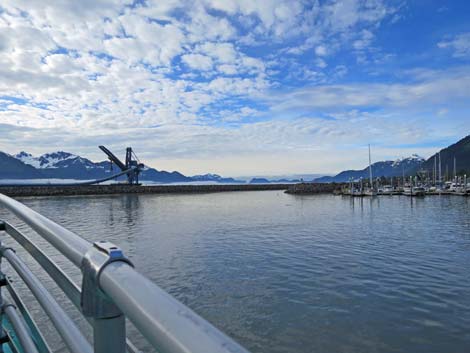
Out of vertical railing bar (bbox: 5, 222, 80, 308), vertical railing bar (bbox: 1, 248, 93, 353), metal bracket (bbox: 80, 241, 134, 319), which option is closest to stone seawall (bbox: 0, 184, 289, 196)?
vertical railing bar (bbox: 1, 248, 93, 353)

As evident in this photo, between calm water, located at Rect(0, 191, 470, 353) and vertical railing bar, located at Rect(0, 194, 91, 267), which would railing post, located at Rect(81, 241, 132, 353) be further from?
calm water, located at Rect(0, 191, 470, 353)

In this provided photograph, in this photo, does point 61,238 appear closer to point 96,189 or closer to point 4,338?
point 4,338

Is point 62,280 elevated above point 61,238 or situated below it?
below

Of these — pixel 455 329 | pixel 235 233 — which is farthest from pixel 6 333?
pixel 235 233

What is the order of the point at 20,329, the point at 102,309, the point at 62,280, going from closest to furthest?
the point at 102,309 → the point at 62,280 → the point at 20,329

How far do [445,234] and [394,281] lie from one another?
1161 cm

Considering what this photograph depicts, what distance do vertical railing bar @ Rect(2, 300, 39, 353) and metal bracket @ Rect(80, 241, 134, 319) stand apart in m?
1.01

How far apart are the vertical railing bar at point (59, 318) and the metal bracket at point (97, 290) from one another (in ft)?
0.90

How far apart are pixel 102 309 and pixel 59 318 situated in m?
0.57

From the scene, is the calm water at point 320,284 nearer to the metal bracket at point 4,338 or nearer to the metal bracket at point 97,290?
the metal bracket at point 4,338

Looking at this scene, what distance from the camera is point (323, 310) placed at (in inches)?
335

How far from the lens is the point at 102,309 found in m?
0.85

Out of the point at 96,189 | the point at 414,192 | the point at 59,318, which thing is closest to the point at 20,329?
the point at 59,318

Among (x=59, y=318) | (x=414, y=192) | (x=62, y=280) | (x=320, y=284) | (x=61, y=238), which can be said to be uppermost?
(x=61, y=238)
